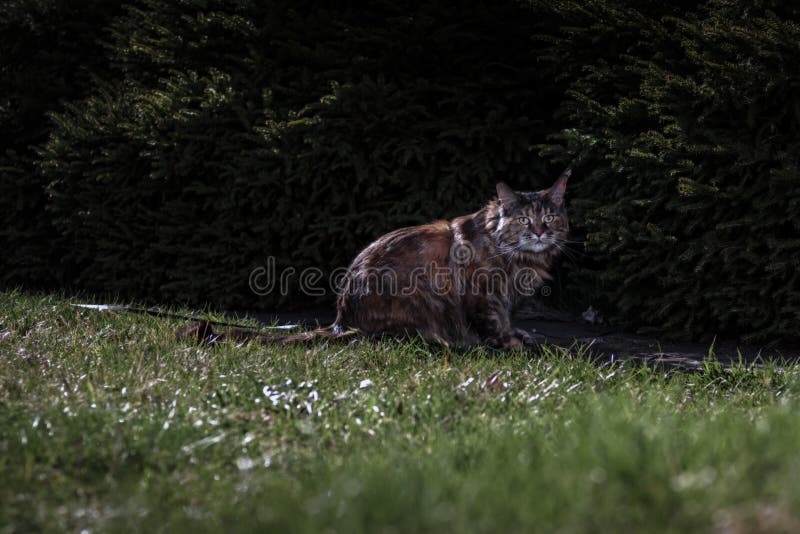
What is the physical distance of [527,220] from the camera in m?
5.04

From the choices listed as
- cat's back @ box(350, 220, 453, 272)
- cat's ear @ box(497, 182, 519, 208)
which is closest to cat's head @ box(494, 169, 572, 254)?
cat's ear @ box(497, 182, 519, 208)

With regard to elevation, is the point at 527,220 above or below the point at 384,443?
above

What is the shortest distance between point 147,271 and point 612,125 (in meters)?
4.42

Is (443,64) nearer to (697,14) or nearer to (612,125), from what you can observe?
(612,125)

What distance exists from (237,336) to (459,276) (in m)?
1.48

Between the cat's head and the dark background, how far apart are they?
16.8 inches

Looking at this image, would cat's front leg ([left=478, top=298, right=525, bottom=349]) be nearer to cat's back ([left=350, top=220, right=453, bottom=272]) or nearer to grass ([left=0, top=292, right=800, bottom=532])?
cat's back ([left=350, top=220, right=453, bottom=272])

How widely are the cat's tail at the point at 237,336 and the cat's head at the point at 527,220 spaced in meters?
1.19

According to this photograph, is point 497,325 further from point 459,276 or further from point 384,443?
point 384,443

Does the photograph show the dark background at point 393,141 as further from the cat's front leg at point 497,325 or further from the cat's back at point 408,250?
the cat's back at point 408,250

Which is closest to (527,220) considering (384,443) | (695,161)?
(695,161)

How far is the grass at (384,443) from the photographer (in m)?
2.11

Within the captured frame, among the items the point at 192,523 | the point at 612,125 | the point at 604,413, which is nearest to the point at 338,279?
the point at 612,125

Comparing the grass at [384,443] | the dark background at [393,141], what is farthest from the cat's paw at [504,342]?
the dark background at [393,141]
